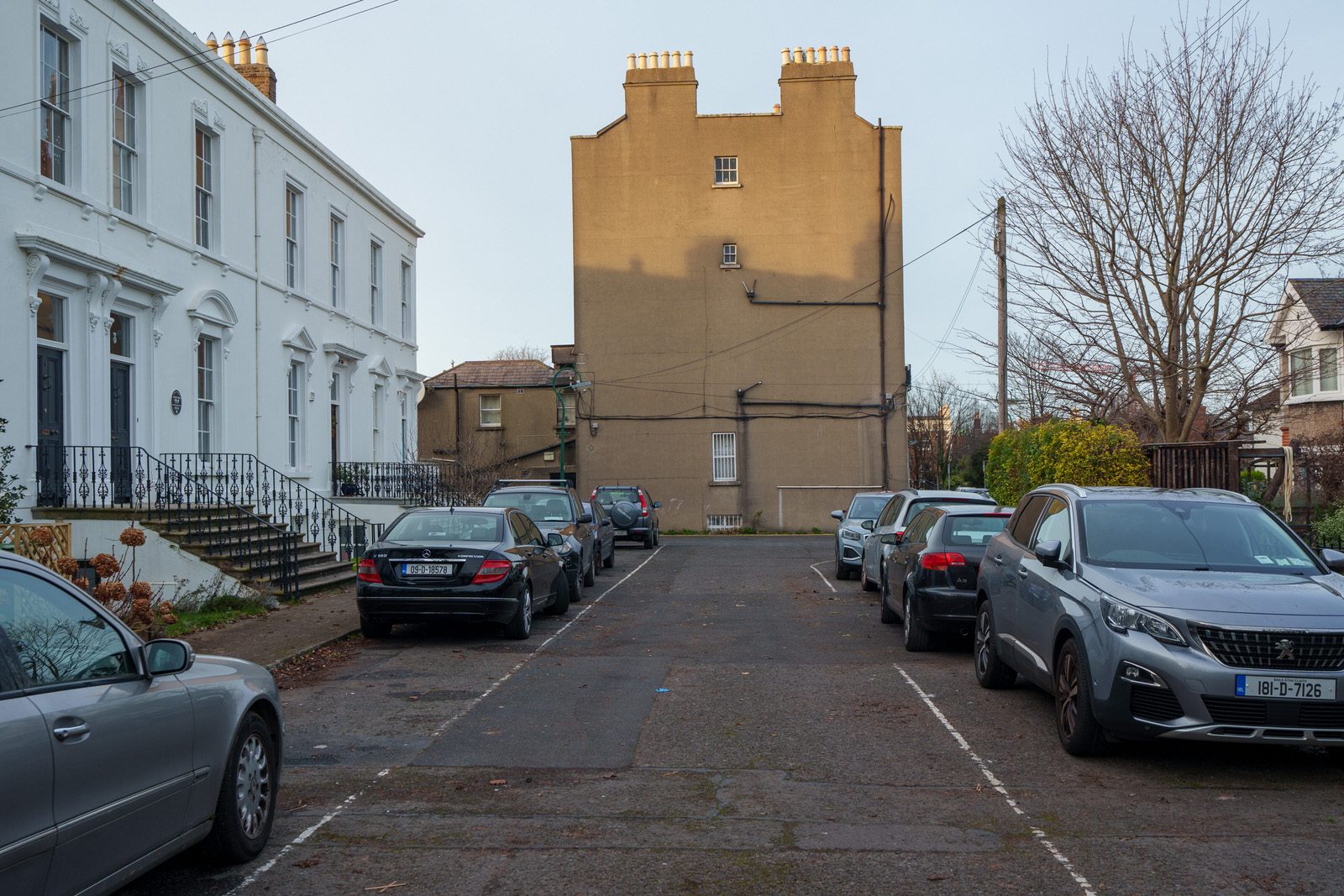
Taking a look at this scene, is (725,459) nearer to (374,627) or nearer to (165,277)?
(165,277)

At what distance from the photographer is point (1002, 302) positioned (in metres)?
21.0

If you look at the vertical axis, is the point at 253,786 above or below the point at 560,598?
above

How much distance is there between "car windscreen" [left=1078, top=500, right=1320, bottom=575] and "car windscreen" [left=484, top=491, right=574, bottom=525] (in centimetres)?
1057

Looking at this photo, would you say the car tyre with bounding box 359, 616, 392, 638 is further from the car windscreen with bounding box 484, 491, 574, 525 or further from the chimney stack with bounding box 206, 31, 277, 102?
the chimney stack with bounding box 206, 31, 277, 102

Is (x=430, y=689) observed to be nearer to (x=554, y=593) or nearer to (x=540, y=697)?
(x=540, y=697)

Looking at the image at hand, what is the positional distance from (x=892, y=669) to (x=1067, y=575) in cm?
321

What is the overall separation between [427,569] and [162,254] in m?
8.47

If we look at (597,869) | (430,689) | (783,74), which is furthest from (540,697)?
(783,74)

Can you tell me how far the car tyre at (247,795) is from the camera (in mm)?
5164

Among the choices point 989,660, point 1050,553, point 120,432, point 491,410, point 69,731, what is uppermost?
point 491,410

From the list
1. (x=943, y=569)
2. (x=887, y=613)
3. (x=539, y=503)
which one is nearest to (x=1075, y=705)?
(x=943, y=569)

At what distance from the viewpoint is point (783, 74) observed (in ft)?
128

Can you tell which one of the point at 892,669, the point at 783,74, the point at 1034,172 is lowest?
the point at 892,669

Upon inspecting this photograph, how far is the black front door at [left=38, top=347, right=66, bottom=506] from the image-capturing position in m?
14.7
